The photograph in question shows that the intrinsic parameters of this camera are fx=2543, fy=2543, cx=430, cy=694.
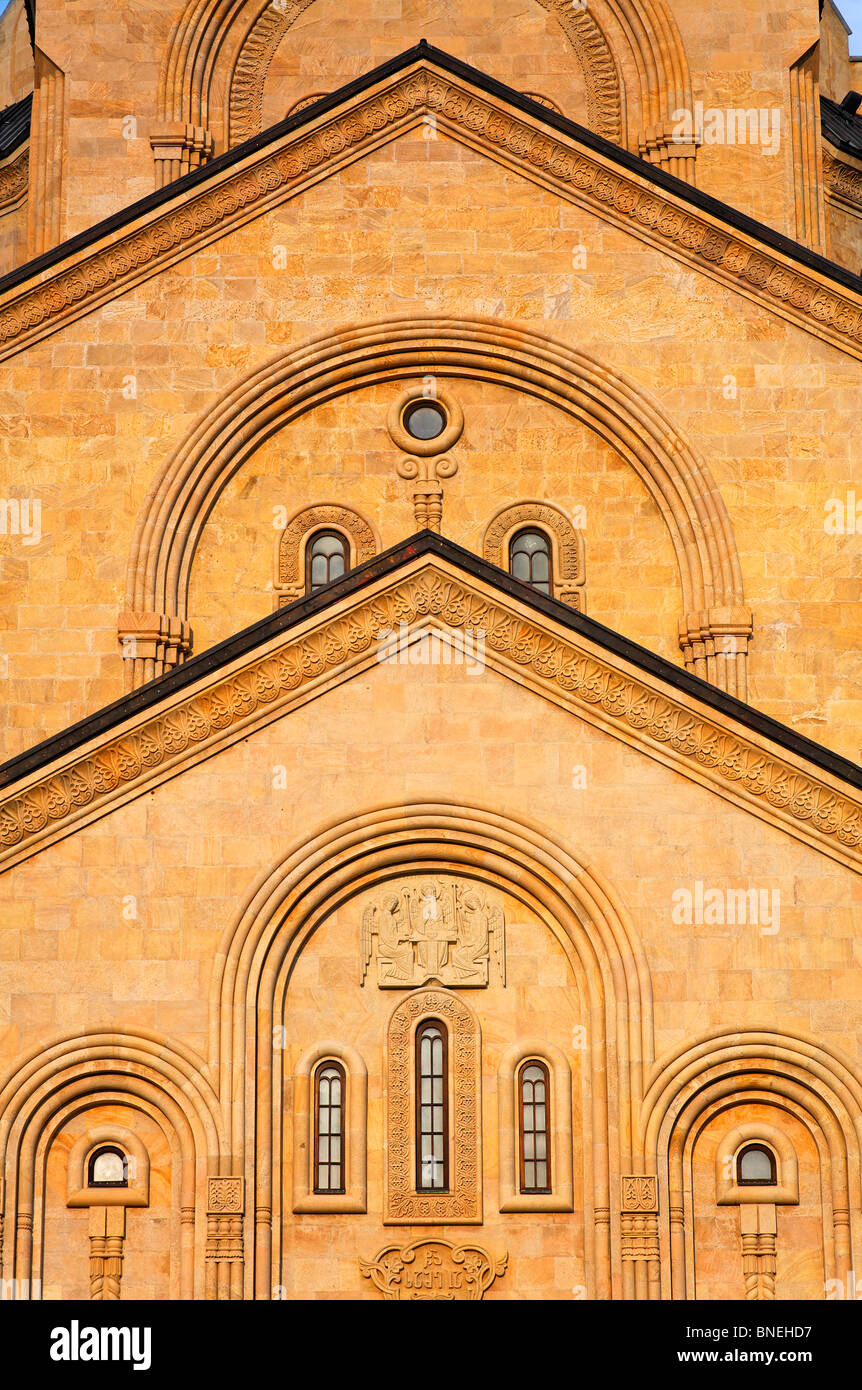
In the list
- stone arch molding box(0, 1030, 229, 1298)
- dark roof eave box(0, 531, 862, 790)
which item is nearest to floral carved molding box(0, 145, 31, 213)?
dark roof eave box(0, 531, 862, 790)

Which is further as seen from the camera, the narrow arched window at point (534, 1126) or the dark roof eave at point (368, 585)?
the dark roof eave at point (368, 585)

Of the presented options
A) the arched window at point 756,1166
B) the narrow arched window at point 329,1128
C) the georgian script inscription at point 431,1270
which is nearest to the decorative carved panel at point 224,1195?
the narrow arched window at point 329,1128

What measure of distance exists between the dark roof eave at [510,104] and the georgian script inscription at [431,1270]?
1245 cm

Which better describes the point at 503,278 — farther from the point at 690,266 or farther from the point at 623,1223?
the point at 623,1223

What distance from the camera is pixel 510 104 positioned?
1198 inches

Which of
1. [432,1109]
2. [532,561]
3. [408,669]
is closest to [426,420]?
[532,561]

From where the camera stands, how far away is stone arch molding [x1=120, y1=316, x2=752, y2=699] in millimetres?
29734

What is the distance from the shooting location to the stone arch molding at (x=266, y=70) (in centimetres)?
3400

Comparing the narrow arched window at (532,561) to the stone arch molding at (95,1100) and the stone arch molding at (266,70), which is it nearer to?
the stone arch molding at (266,70)

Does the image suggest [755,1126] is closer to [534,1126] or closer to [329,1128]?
[534,1126]

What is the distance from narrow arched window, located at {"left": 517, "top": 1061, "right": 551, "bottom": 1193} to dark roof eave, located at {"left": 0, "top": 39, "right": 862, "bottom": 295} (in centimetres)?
1067

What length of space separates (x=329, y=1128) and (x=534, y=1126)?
2002 millimetres
